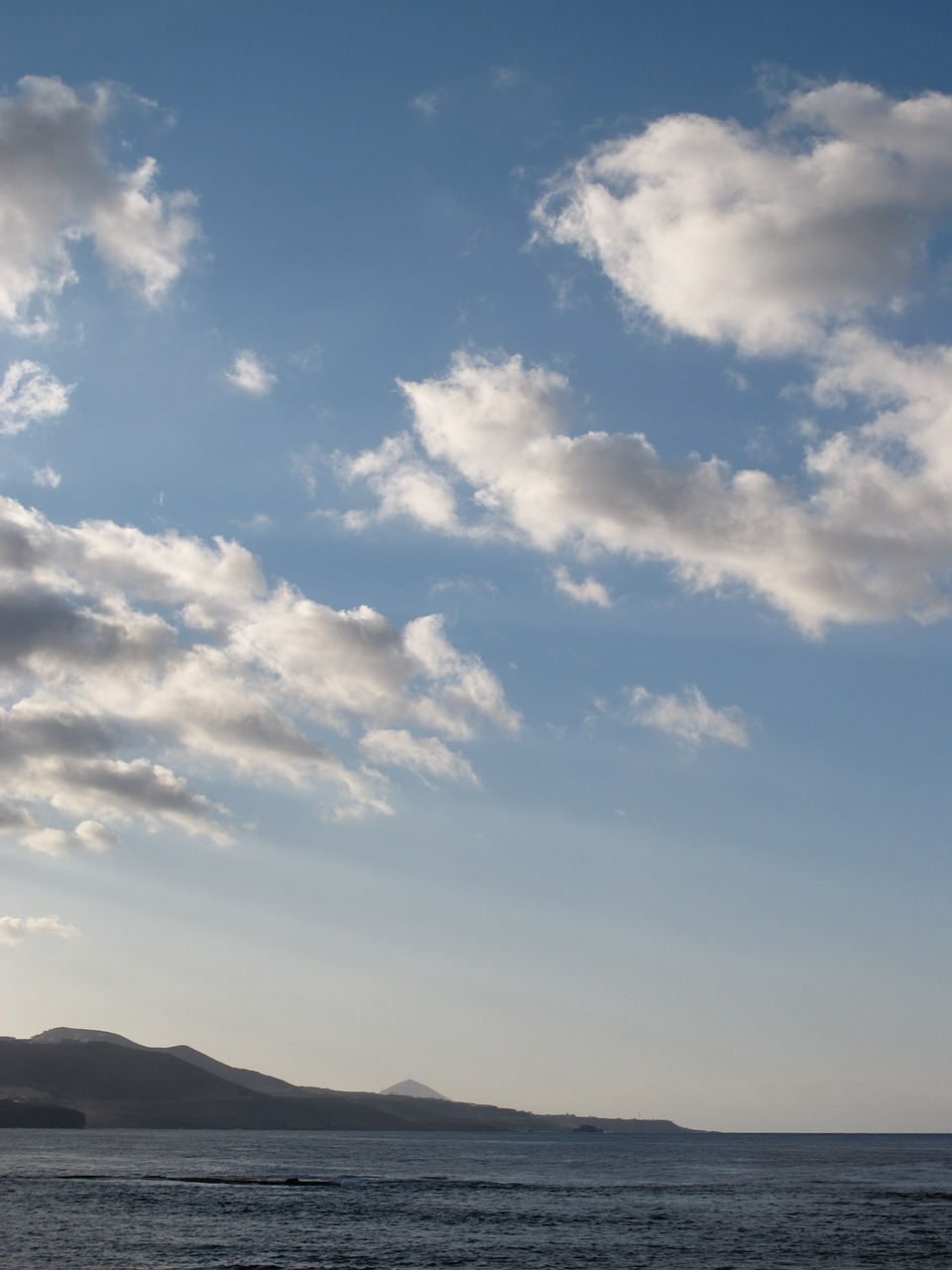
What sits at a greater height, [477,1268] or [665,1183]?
[477,1268]

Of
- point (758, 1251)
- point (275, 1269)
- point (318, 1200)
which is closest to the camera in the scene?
point (275, 1269)

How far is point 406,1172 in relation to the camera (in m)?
184

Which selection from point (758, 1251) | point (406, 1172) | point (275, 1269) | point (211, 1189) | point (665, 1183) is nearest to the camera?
point (275, 1269)

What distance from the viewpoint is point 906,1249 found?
274 ft

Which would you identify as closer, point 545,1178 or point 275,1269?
point 275,1269

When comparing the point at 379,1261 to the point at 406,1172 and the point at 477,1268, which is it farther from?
the point at 406,1172

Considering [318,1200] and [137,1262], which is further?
[318,1200]

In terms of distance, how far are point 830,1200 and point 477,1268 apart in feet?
239

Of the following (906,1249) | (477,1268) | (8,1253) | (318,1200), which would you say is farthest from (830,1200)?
(8,1253)

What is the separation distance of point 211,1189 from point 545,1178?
60.8 metres

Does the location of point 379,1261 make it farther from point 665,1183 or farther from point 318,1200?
point 665,1183

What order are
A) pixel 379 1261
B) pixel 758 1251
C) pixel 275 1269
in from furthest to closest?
pixel 758 1251, pixel 379 1261, pixel 275 1269

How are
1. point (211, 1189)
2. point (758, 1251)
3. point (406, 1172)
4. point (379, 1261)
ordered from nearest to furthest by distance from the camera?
point (379, 1261)
point (758, 1251)
point (211, 1189)
point (406, 1172)

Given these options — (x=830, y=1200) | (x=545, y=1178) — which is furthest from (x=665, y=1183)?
(x=830, y=1200)
